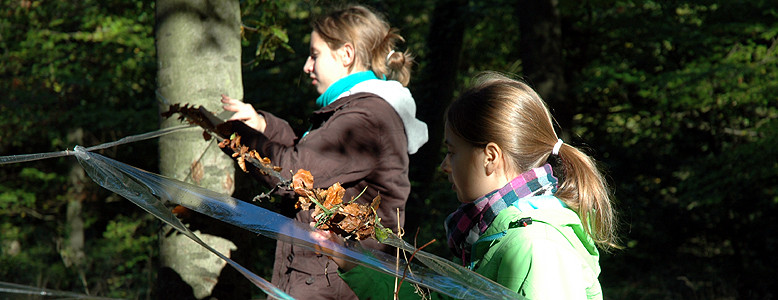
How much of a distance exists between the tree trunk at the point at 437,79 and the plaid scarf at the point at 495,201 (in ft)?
23.8

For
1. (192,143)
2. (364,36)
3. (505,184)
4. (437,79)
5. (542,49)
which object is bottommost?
(437,79)

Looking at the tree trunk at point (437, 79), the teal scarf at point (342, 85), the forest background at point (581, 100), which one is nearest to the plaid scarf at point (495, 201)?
the teal scarf at point (342, 85)

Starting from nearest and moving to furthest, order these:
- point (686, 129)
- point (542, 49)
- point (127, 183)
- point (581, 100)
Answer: point (127, 183) → point (542, 49) → point (686, 129) → point (581, 100)

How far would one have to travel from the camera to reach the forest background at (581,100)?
8250 mm

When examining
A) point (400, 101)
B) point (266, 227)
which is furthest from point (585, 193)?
point (400, 101)

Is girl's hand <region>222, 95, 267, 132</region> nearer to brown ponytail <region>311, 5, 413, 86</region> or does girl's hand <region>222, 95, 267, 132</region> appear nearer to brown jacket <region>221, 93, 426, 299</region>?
brown jacket <region>221, 93, 426, 299</region>

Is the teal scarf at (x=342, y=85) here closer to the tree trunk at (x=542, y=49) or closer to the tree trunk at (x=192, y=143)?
the tree trunk at (x=192, y=143)

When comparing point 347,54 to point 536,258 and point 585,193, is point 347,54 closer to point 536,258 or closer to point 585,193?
point 585,193

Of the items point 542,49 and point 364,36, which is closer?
point 364,36

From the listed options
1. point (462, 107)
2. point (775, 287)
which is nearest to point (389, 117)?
point (462, 107)

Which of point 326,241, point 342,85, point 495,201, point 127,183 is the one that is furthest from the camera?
point 342,85

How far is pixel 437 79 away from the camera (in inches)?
382

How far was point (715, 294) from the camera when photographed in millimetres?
8586

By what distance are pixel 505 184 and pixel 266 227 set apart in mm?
721
